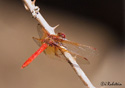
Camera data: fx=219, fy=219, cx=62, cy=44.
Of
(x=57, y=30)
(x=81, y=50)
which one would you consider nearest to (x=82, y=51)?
(x=81, y=50)

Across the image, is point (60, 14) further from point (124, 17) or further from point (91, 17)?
point (124, 17)

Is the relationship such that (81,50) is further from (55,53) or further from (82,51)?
(55,53)

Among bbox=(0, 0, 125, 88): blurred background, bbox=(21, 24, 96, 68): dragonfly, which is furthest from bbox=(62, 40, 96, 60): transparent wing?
bbox=(0, 0, 125, 88): blurred background

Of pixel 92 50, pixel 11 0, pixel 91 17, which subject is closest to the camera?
pixel 92 50

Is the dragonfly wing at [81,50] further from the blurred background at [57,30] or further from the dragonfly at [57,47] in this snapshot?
the blurred background at [57,30]

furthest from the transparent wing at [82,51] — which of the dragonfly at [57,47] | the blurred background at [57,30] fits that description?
the blurred background at [57,30]

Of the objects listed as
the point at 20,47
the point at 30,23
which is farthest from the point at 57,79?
the point at 30,23

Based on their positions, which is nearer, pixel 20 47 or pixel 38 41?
pixel 38 41

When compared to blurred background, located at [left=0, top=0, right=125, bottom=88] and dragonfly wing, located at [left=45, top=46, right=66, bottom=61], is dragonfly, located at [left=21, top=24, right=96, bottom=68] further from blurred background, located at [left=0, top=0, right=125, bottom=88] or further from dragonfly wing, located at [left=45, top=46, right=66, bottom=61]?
blurred background, located at [left=0, top=0, right=125, bottom=88]
